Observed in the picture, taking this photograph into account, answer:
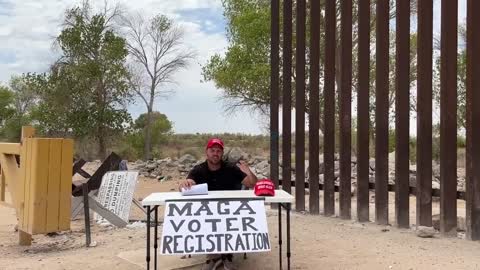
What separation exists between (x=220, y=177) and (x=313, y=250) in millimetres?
1367

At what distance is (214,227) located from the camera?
5.23 metres

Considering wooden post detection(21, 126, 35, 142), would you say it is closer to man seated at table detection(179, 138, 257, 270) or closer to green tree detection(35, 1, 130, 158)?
Answer: man seated at table detection(179, 138, 257, 270)

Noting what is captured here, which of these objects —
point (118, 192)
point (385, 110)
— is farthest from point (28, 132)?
point (385, 110)

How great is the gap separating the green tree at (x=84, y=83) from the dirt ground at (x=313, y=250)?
53.9 feet

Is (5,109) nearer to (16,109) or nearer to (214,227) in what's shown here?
(16,109)

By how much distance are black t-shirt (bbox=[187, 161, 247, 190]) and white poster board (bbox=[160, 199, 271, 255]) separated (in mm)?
1033

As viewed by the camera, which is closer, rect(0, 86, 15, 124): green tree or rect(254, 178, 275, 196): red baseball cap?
rect(254, 178, 275, 196): red baseball cap

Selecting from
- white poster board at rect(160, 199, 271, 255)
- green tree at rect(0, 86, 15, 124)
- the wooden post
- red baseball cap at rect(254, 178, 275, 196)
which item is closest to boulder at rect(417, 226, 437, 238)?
red baseball cap at rect(254, 178, 275, 196)

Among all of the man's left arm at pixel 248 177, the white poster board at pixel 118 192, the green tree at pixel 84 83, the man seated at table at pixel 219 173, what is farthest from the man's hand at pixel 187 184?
the green tree at pixel 84 83

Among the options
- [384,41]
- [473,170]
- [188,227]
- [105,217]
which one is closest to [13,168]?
[105,217]

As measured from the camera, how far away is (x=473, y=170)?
711cm

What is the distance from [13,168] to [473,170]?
20.6ft

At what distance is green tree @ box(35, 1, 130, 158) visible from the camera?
24.8 meters

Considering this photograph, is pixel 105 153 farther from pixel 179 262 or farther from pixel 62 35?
pixel 179 262
